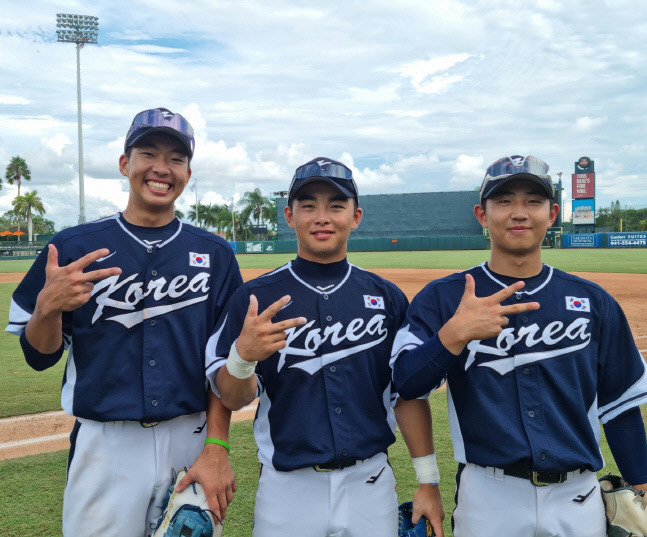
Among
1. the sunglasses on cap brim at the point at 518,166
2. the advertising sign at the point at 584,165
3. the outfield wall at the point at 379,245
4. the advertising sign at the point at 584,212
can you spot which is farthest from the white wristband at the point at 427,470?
the advertising sign at the point at 584,165

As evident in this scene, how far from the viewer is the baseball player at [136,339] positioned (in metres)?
2.27

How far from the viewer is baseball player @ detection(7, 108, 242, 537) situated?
227 centimetres

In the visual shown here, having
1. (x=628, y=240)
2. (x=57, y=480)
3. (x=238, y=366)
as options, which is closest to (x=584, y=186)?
(x=628, y=240)

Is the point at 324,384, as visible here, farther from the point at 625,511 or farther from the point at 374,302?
the point at 625,511

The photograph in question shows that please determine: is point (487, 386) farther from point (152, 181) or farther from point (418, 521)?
point (152, 181)

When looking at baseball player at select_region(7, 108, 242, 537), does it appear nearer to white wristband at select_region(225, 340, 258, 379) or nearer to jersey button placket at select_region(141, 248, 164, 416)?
jersey button placket at select_region(141, 248, 164, 416)

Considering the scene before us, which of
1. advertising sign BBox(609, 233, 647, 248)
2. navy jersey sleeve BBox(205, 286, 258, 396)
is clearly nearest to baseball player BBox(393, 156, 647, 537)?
navy jersey sleeve BBox(205, 286, 258, 396)

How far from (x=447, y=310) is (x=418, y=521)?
832 mm

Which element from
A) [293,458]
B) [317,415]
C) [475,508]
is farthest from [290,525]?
[475,508]

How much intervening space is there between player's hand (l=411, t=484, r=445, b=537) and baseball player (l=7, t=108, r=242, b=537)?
2.47 ft

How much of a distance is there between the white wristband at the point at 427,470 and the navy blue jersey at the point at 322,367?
15cm

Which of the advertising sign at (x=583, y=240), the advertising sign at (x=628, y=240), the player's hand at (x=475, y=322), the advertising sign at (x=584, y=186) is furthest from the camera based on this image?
the advertising sign at (x=584, y=186)

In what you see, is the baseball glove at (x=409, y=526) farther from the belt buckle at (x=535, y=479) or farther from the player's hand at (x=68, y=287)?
the player's hand at (x=68, y=287)

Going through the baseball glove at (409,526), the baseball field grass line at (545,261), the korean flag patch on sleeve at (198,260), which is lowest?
the baseball field grass line at (545,261)
